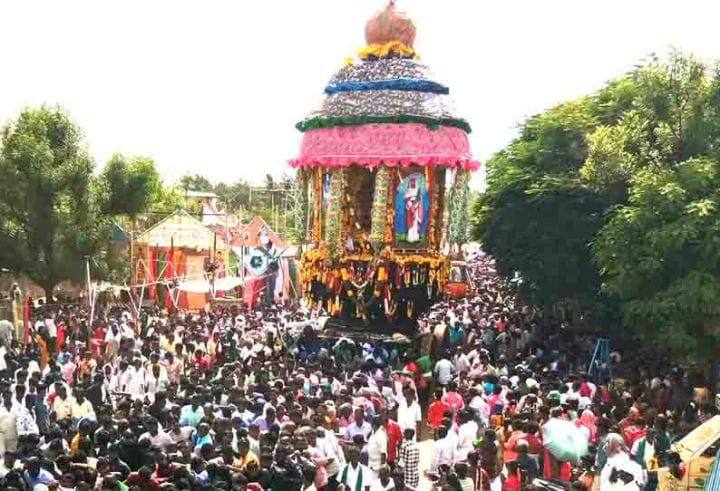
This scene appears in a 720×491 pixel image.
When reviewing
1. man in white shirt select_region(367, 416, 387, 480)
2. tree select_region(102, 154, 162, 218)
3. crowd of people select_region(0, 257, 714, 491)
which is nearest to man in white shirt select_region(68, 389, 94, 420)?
crowd of people select_region(0, 257, 714, 491)

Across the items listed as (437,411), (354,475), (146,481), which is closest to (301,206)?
(437,411)

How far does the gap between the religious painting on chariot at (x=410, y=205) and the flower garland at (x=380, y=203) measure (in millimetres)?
321

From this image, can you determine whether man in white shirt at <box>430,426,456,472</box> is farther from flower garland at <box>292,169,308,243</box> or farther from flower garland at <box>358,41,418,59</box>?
flower garland at <box>358,41,418,59</box>

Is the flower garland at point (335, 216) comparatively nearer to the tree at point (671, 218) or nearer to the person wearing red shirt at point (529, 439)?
the tree at point (671, 218)

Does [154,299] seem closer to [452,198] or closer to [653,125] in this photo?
[452,198]

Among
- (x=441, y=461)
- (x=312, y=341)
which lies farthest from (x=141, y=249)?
(x=441, y=461)

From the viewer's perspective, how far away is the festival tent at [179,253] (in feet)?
104

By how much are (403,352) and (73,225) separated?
40.9ft

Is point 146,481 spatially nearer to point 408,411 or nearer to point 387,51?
point 408,411

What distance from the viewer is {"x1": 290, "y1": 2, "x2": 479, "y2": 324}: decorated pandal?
709 inches

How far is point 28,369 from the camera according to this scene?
1282 cm

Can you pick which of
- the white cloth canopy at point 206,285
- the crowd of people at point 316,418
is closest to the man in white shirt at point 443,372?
the crowd of people at point 316,418

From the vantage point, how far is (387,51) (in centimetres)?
1916

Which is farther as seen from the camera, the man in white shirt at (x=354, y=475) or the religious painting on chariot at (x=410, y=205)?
the religious painting on chariot at (x=410, y=205)
